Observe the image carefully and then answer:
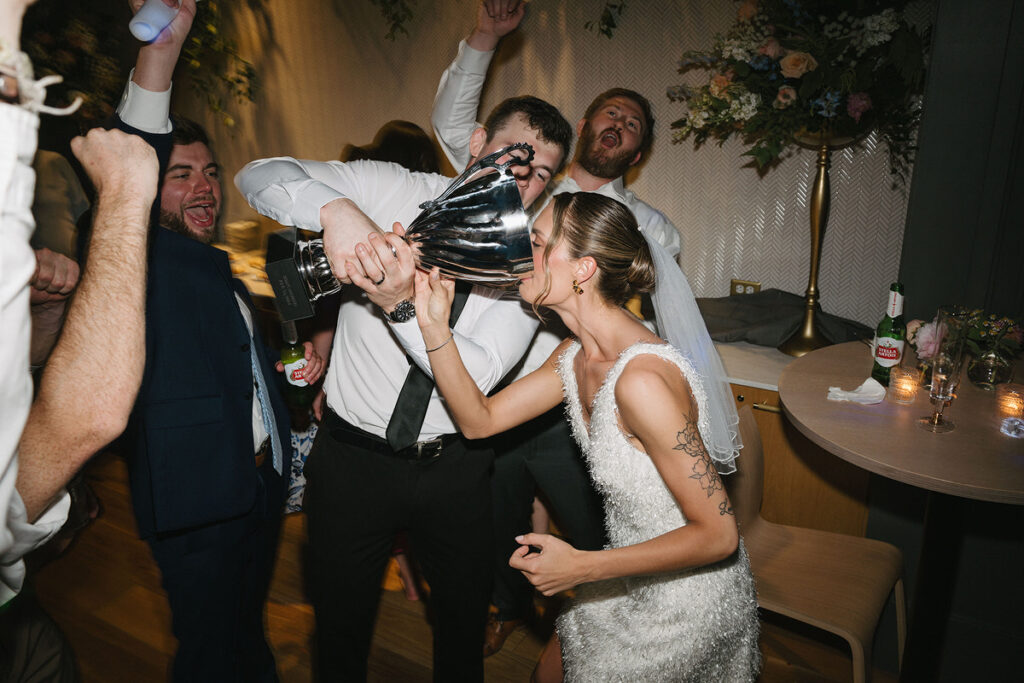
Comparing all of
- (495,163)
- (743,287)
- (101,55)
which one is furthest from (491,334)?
(101,55)

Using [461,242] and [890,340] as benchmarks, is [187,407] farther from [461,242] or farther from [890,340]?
[890,340]

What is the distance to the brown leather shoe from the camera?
2.47m

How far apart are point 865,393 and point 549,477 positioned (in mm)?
1183

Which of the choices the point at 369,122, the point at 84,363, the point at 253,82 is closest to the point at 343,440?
the point at 84,363

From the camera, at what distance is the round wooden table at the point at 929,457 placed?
61.9 inches

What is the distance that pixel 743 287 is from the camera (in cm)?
346

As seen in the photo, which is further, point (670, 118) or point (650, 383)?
point (670, 118)

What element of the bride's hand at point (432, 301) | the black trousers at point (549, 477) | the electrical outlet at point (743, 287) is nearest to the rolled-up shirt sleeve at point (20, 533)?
the bride's hand at point (432, 301)

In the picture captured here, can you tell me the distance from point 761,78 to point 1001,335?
1.52 m

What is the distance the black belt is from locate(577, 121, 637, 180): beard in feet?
5.59

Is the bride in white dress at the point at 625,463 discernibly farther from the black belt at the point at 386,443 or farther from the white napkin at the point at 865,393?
the white napkin at the point at 865,393

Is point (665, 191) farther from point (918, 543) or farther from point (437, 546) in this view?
point (437, 546)

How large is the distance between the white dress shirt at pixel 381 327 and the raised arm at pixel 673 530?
0.40 metres

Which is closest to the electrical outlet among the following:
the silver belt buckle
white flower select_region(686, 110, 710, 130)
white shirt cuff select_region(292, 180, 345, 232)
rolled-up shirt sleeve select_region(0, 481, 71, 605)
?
white flower select_region(686, 110, 710, 130)
